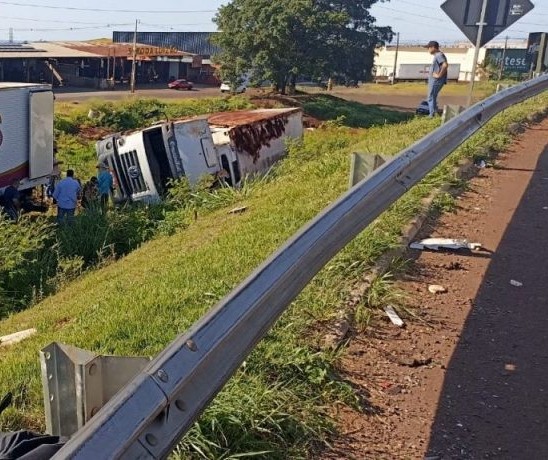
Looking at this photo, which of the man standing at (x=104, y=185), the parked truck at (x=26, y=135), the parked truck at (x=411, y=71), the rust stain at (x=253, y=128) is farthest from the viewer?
the parked truck at (x=411, y=71)

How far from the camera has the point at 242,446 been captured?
2529mm

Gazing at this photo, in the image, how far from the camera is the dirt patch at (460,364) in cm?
271

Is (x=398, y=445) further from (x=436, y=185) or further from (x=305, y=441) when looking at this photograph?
(x=436, y=185)

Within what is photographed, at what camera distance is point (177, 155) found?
16.8 meters

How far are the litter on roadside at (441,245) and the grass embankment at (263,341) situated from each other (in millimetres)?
203

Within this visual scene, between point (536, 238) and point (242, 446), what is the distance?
365 cm

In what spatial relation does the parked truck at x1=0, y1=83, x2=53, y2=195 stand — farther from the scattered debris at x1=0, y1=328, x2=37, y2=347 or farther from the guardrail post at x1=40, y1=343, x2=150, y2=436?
the guardrail post at x1=40, y1=343, x2=150, y2=436

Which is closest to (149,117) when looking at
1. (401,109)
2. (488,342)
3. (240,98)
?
(240,98)

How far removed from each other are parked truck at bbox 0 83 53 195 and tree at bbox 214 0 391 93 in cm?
2610

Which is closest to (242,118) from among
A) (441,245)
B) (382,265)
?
(441,245)

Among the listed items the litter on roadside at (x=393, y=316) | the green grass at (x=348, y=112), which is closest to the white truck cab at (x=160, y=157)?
the litter on roadside at (x=393, y=316)

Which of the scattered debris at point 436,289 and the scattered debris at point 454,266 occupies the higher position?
the scattered debris at point 454,266

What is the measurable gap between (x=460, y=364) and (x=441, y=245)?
1698 millimetres

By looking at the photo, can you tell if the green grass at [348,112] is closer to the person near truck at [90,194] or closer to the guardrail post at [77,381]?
the person near truck at [90,194]
